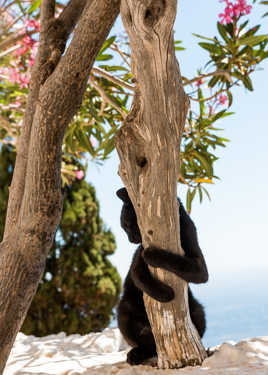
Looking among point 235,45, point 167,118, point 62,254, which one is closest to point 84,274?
point 62,254

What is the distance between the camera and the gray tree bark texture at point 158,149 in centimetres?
117

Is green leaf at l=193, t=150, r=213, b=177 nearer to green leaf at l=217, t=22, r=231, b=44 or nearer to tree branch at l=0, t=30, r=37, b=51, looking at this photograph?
green leaf at l=217, t=22, r=231, b=44

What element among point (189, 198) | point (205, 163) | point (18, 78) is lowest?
point (189, 198)

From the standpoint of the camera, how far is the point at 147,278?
1250 millimetres

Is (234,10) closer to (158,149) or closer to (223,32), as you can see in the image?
(223,32)

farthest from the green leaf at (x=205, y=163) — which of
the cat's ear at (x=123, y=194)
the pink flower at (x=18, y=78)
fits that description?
the pink flower at (x=18, y=78)

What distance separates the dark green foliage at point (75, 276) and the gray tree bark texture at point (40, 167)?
9.82ft

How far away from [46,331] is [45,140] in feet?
11.1

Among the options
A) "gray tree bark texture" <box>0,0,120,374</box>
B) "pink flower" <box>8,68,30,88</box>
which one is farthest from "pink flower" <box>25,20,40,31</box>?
"gray tree bark texture" <box>0,0,120,374</box>

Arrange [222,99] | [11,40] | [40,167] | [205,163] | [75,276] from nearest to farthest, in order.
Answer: [40,167] → [205,163] → [11,40] → [222,99] → [75,276]

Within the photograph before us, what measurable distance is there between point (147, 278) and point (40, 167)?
21.5 inches

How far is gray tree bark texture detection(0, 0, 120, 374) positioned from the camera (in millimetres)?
1219

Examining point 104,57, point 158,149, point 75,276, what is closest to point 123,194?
point 158,149

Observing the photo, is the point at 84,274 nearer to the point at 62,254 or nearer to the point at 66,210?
the point at 62,254
